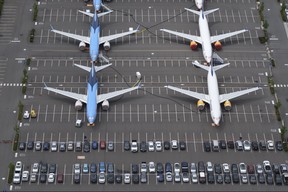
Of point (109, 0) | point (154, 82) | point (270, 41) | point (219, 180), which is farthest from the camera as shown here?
point (109, 0)

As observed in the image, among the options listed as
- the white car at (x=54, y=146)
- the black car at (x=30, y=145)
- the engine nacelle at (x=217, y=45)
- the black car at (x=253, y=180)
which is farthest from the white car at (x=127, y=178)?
the engine nacelle at (x=217, y=45)

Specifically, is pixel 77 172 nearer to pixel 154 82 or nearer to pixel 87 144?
pixel 87 144

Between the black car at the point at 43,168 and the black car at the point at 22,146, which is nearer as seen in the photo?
the black car at the point at 43,168

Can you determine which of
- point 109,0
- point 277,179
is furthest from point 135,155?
point 109,0

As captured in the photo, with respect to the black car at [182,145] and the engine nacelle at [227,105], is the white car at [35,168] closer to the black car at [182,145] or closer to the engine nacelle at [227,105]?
the black car at [182,145]

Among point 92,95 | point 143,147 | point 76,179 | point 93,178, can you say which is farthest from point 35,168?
point 143,147

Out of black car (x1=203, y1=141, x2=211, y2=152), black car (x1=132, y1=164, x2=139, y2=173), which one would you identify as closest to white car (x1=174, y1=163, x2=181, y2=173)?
black car (x1=203, y1=141, x2=211, y2=152)
